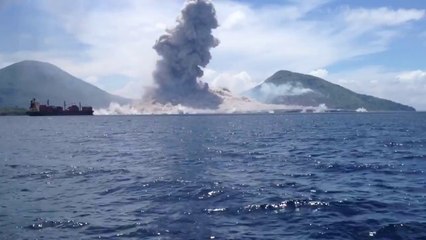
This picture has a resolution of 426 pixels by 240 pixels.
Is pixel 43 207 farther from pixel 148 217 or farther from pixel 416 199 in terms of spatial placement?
pixel 416 199

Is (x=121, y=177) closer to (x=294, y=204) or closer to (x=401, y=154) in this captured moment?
(x=294, y=204)

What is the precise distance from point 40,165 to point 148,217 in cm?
2510

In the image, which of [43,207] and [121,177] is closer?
[43,207]

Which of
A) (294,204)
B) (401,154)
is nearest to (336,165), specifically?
(401,154)

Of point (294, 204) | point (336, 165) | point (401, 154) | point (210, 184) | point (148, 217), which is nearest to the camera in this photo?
point (148, 217)

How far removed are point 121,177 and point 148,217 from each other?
13.6m

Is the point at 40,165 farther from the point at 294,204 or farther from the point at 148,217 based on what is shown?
the point at 294,204

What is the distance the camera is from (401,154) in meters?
49.0

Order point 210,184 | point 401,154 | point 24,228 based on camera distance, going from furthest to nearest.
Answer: point 401,154 → point 210,184 → point 24,228

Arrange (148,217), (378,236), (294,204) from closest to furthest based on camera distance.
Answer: (378,236)
(148,217)
(294,204)

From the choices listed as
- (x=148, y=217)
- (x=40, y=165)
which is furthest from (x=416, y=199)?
(x=40, y=165)

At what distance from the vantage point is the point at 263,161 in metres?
44.6

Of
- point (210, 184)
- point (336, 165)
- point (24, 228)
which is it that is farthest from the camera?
point (336, 165)

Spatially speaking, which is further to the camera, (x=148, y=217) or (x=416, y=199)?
(x=416, y=199)
